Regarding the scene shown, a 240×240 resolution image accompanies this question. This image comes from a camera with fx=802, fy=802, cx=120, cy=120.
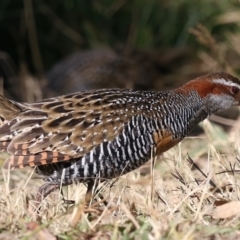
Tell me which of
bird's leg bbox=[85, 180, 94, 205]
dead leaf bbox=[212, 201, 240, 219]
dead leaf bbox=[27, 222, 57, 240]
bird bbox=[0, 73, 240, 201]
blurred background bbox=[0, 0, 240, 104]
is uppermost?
blurred background bbox=[0, 0, 240, 104]

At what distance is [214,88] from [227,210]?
1.48m

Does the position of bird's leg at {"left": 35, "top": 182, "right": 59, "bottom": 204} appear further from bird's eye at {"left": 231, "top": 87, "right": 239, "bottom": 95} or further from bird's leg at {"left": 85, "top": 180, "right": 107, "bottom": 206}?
bird's eye at {"left": 231, "top": 87, "right": 239, "bottom": 95}

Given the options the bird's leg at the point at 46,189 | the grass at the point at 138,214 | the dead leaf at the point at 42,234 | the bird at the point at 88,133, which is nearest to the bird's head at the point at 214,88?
the bird at the point at 88,133

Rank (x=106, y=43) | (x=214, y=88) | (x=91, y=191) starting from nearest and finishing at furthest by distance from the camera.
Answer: (x=91, y=191)
(x=214, y=88)
(x=106, y=43)

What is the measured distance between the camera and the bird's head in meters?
5.77

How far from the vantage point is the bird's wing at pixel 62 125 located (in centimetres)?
507

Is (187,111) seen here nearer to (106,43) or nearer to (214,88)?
(214,88)

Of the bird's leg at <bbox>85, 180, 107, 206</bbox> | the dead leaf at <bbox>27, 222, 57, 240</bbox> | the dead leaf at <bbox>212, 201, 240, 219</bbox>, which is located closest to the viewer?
the dead leaf at <bbox>27, 222, 57, 240</bbox>

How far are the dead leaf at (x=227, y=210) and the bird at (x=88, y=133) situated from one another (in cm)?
79

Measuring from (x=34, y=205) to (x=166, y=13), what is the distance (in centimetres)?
746

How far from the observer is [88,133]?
518cm

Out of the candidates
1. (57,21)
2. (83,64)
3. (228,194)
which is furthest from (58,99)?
(57,21)

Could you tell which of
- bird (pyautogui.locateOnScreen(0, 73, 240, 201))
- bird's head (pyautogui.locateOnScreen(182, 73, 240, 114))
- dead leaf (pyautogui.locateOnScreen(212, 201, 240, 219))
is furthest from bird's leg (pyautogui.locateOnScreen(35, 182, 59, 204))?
bird's head (pyautogui.locateOnScreen(182, 73, 240, 114))

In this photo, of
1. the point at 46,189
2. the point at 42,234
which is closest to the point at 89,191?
the point at 46,189
